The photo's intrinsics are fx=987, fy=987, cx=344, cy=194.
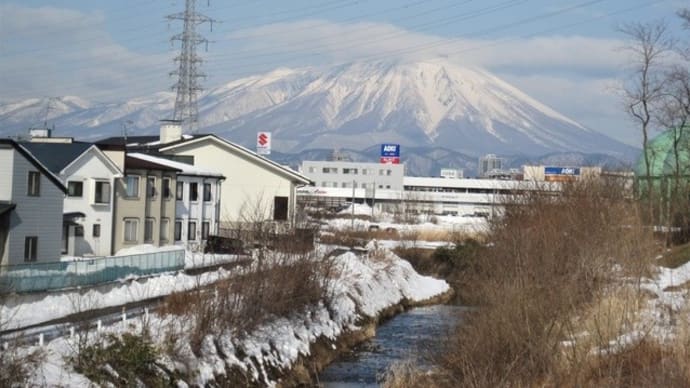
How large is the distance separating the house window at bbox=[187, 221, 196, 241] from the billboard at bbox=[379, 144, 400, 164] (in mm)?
116392

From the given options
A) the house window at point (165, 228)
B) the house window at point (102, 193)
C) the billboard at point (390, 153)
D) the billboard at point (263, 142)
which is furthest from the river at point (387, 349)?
the billboard at point (390, 153)

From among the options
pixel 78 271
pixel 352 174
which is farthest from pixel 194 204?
pixel 352 174

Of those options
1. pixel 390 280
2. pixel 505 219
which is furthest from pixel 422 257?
pixel 505 219

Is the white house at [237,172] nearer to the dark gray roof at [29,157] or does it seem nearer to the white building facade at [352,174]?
the dark gray roof at [29,157]

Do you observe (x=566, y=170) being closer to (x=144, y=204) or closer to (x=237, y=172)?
(x=144, y=204)

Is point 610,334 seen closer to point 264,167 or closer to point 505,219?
point 505,219

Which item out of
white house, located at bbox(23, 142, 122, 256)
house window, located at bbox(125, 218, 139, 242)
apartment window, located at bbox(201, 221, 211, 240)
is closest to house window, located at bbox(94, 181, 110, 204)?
white house, located at bbox(23, 142, 122, 256)

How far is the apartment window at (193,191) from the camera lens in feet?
191

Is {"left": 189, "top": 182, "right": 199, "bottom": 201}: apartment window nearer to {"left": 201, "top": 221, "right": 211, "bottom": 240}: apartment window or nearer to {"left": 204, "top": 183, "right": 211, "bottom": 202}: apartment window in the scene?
{"left": 204, "top": 183, "right": 211, "bottom": 202}: apartment window

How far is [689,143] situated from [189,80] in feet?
143

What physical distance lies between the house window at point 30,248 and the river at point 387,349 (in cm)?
1454

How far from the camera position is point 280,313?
27.8 meters

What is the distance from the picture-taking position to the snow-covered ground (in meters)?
18.6

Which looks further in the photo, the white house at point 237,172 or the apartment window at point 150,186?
the white house at point 237,172
